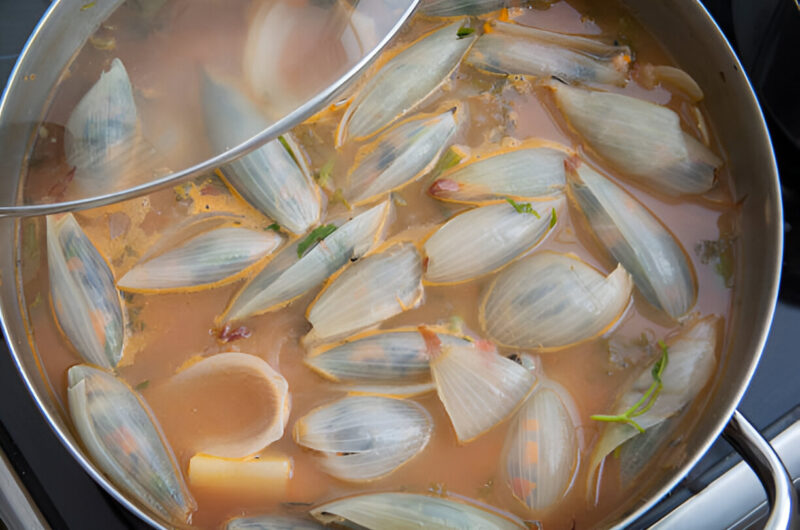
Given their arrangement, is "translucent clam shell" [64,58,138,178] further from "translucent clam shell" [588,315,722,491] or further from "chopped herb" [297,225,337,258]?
"translucent clam shell" [588,315,722,491]

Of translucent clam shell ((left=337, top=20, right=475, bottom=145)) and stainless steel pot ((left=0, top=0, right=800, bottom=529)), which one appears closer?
stainless steel pot ((left=0, top=0, right=800, bottom=529))

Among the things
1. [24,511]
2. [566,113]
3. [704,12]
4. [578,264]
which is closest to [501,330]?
[578,264]

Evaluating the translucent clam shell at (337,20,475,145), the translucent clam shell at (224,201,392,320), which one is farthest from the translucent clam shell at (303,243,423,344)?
the translucent clam shell at (337,20,475,145)

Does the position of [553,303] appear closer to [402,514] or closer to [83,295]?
[402,514]

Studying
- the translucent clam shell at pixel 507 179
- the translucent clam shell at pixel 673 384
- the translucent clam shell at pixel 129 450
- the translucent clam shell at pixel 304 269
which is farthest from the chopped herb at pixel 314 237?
the translucent clam shell at pixel 673 384

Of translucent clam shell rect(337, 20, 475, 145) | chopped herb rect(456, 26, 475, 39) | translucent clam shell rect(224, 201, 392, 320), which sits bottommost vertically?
translucent clam shell rect(224, 201, 392, 320)

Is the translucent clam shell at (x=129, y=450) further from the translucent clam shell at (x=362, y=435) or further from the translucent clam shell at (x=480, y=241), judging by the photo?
the translucent clam shell at (x=480, y=241)
